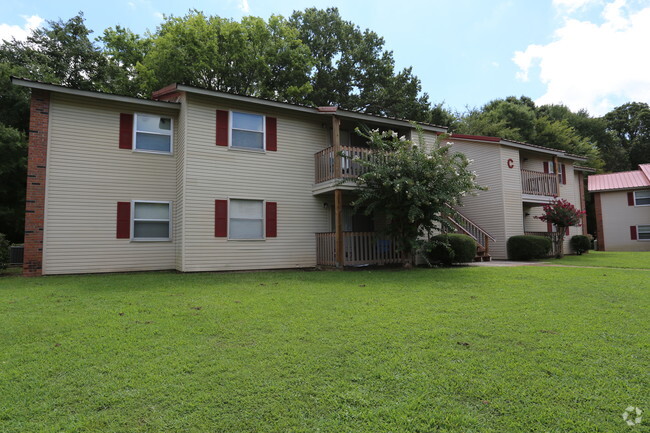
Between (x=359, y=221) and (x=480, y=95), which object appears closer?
(x=359, y=221)

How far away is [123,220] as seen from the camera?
11.0 metres

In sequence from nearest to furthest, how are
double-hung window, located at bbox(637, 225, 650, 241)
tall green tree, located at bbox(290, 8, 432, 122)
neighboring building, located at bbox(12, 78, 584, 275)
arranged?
neighboring building, located at bbox(12, 78, 584, 275), double-hung window, located at bbox(637, 225, 650, 241), tall green tree, located at bbox(290, 8, 432, 122)

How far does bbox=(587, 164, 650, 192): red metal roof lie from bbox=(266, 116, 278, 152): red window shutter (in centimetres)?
2339

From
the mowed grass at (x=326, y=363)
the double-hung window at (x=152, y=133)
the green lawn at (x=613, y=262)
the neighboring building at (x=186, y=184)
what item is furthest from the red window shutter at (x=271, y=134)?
the green lawn at (x=613, y=262)

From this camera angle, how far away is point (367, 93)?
2941 cm

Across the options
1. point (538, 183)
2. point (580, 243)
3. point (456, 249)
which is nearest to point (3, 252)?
point (456, 249)

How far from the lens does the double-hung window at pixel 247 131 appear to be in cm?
1204

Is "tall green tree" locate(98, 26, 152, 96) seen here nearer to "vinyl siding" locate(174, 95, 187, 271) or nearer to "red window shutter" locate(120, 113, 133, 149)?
"red window shutter" locate(120, 113, 133, 149)

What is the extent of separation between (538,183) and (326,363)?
18.0 metres

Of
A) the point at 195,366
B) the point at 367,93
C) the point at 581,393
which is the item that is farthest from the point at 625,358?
the point at 367,93

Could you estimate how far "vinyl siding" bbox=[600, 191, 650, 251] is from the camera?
23.3 meters

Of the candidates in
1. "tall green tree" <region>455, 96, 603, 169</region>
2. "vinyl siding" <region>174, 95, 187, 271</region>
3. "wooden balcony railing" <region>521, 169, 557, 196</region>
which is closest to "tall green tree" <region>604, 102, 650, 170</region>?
"tall green tree" <region>455, 96, 603, 169</region>

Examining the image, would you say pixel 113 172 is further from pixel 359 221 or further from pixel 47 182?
pixel 359 221

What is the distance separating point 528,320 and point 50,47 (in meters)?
29.7
